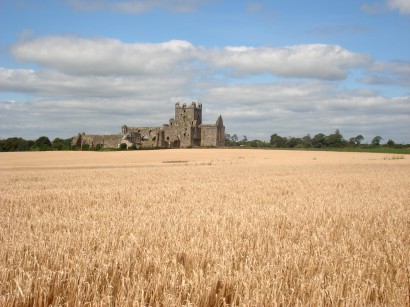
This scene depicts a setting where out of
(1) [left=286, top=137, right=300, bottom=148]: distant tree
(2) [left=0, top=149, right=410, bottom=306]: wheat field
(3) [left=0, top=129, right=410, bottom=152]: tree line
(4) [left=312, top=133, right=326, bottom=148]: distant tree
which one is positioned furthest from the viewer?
(1) [left=286, top=137, right=300, bottom=148]: distant tree

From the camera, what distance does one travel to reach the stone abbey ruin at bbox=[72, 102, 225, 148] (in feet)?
333

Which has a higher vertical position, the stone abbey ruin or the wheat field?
the stone abbey ruin

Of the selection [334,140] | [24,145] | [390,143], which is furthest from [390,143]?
[24,145]

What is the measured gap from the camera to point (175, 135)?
10944 cm

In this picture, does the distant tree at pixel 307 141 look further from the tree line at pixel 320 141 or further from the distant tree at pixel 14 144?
the distant tree at pixel 14 144

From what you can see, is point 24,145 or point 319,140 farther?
point 319,140

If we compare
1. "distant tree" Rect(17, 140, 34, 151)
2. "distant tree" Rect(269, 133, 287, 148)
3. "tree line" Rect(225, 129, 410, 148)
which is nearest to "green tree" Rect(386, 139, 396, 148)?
"tree line" Rect(225, 129, 410, 148)

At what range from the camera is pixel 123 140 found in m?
95.9

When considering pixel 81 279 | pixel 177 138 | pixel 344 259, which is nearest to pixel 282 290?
pixel 344 259

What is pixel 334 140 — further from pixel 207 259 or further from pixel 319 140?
pixel 207 259

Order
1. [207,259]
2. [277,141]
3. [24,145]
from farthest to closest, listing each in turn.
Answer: [277,141], [24,145], [207,259]

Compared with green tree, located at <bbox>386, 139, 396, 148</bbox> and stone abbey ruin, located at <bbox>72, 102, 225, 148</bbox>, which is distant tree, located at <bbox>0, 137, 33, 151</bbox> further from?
green tree, located at <bbox>386, 139, 396, 148</bbox>

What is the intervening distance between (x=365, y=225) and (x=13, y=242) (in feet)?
20.2

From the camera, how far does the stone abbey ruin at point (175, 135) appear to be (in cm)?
10156
